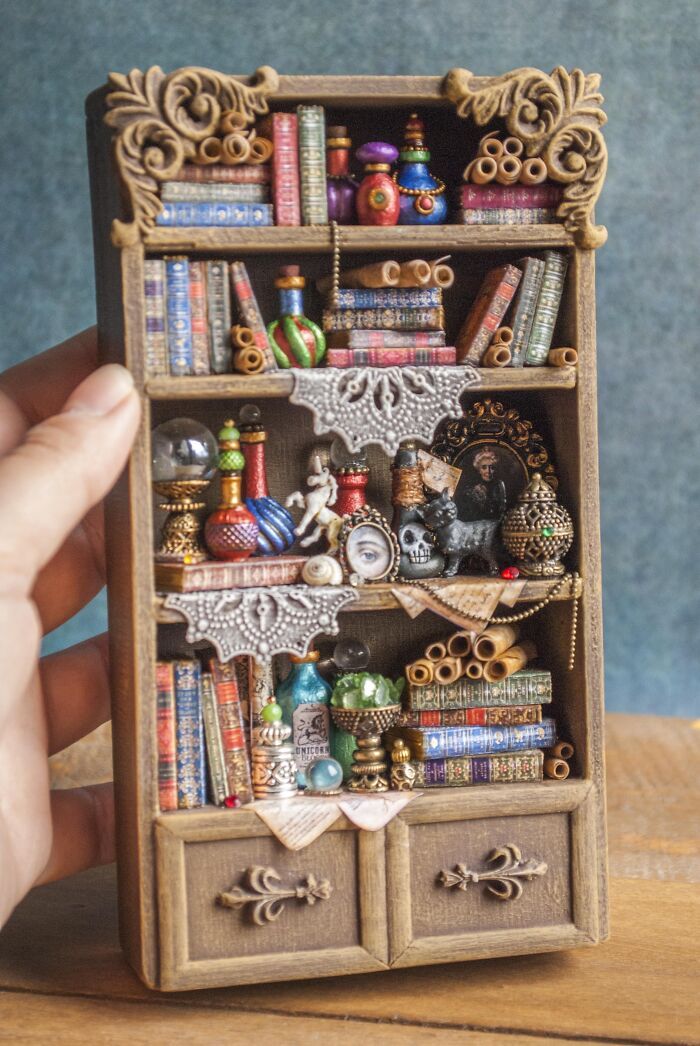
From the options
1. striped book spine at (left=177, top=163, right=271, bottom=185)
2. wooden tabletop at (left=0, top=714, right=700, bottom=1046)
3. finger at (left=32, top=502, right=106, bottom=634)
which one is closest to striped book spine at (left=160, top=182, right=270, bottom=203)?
striped book spine at (left=177, top=163, right=271, bottom=185)

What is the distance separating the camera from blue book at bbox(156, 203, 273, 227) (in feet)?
6.37

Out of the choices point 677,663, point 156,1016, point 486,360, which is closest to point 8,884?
point 156,1016

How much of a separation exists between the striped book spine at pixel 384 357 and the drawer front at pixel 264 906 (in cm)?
68

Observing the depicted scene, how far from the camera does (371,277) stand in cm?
208

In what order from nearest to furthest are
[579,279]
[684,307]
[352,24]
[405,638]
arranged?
[579,279] → [405,638] → [352,24] → [684,307]

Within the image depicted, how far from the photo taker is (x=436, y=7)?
132 inches

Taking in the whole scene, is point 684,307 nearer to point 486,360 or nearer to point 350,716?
point 486,360

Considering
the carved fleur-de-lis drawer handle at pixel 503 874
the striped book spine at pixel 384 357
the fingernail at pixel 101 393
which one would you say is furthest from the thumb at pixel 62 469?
the carved fleur-de-lis drawer handle at pixel 503 874

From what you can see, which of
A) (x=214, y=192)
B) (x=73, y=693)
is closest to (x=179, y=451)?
(x=214, y=192)

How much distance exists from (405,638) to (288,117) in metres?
0.88

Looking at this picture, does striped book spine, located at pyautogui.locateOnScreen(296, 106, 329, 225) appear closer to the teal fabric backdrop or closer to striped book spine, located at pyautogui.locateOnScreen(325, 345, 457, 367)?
→ striped book spine, located at pyautogui.locateOnScreen(325, 345, 457, 367)

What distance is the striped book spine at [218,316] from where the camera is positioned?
200cm

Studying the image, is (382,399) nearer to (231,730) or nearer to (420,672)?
(420,672)

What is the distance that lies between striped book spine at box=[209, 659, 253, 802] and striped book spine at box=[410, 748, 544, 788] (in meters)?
0.26
